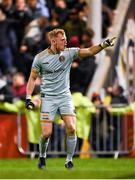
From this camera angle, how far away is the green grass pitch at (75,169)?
44.8 feet

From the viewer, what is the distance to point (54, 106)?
15.4 meters

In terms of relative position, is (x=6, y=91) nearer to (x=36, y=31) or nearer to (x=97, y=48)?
(x=36, y=31)

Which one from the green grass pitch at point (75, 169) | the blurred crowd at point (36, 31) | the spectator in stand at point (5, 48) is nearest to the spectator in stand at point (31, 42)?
the blurred crowd at point (36, 31)

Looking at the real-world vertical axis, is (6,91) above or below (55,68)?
below

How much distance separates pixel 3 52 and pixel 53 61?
25.4 feet

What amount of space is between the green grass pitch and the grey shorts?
34.9 inches

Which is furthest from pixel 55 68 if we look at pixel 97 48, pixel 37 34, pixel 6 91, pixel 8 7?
pixel 8 7

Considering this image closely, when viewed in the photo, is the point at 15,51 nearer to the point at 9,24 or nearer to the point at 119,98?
the point at 9,24

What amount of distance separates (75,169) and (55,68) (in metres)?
1.68

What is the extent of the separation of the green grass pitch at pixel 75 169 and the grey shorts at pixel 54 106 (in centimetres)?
89

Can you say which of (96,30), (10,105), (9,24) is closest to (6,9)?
(9,24)

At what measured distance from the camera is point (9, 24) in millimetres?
23172

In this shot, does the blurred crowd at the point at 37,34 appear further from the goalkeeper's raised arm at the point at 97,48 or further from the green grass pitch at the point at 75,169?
the goalkeeper's raised arm at the point at 97,48

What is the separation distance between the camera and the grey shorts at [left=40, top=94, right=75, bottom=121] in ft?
50.6
